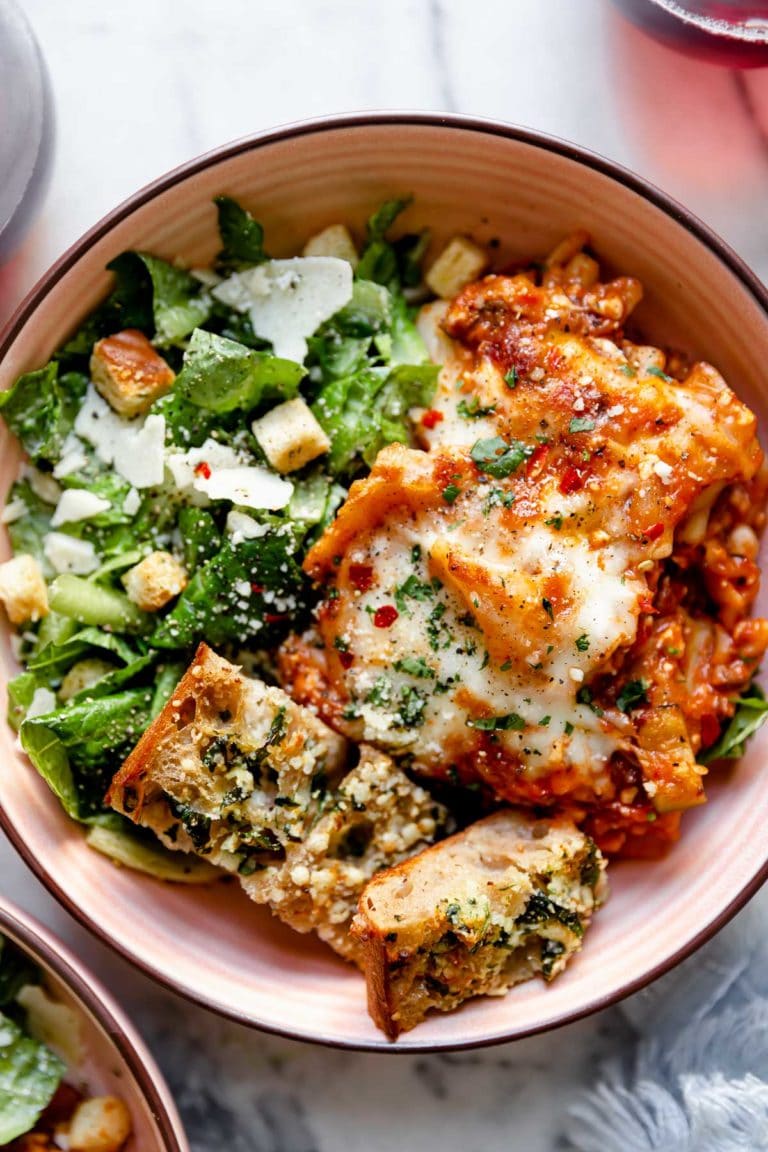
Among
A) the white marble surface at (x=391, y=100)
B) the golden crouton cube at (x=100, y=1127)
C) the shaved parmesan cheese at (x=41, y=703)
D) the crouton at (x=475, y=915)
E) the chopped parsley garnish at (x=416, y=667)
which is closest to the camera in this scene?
A: the crouton at (x=475, y=915)

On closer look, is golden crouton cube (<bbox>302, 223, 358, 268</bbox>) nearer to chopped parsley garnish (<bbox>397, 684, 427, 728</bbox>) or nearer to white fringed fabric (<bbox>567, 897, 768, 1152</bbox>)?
chopped parsley garnish (<bbox>397, 684, 427, 728</bbox>)

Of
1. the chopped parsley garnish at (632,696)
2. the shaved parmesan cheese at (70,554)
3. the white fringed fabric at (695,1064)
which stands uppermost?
the chopped parsley garnish at (632,696)

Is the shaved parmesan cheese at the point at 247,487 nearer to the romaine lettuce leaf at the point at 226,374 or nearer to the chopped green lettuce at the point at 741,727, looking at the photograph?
the romaine lettuce leaf at the point at 226,374

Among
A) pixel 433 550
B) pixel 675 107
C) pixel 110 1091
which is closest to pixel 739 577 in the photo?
pixel 433 550

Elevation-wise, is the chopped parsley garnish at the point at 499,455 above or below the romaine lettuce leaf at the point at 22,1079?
above

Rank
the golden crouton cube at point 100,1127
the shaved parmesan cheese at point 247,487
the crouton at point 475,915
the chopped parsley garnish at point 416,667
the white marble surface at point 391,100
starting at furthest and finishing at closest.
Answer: the white marble surface at point 391,100 → the golden crouton cube at point 100,1127 → the shaved parmesan cheese at point 247,487 → the chopped parsley garnish at point 416,667 → the crouton at point 475,915

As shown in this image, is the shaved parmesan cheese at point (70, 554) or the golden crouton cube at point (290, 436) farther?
the shaved parmesan cheese at point (70, 554)

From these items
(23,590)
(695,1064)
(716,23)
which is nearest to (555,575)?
(23,590)

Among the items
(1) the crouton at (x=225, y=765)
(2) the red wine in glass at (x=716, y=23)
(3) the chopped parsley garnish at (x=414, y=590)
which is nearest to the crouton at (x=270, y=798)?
(1) the crouton at (x=225, y=765)

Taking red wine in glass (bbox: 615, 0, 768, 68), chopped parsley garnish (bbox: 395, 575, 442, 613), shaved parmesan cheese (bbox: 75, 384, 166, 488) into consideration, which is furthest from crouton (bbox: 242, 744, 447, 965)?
red wine in glass (bbox: 615, 0, 768, 68)
